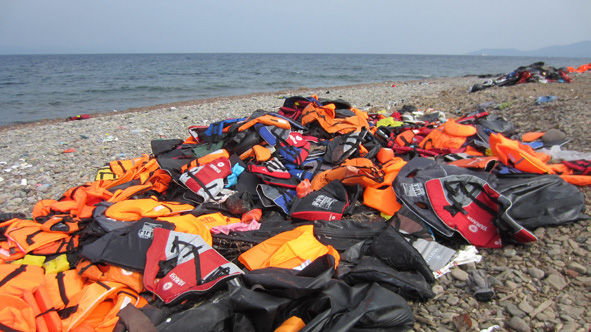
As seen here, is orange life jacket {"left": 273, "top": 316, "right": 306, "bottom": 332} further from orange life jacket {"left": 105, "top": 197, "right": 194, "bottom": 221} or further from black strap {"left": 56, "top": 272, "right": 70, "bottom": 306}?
orange life jacket {"left": 105, "top": 197, "right": 194, "bottom": 221}

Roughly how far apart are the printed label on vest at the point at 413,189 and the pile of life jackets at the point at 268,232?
0.02m

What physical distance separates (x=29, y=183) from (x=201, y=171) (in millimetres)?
4163

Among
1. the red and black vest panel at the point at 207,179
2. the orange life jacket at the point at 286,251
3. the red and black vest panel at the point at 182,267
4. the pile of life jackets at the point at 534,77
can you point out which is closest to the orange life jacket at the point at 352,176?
the orange life jacket at the point at 286,251

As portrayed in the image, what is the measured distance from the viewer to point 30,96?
65.2 feet

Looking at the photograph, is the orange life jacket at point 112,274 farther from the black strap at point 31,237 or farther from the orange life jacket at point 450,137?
the orange life jacket at point 450,137

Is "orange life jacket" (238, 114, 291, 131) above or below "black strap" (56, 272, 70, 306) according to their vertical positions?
above

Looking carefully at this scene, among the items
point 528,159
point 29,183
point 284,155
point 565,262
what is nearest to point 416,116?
point 528,159

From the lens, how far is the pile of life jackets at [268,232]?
2.39 meters

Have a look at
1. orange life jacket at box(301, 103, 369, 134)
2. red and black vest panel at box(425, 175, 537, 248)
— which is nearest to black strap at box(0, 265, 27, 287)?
red and black vest panel at box(425, 175, 537, 248)

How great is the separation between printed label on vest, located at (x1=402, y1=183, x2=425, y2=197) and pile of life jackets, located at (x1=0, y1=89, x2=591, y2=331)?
0.06ft

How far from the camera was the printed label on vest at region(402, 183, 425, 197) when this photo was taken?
3.76 meters

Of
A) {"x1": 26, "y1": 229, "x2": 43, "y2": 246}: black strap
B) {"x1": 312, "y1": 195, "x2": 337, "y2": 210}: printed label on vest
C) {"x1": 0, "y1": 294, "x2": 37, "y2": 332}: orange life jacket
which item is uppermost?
{"x1": 312, "y1": 195, "x2": 337, "y2": 210}: printed label on vest

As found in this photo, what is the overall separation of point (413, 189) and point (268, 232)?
1.96 metres


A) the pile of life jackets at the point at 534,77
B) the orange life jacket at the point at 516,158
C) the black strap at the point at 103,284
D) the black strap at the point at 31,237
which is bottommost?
the black strap at the point at 103,284
